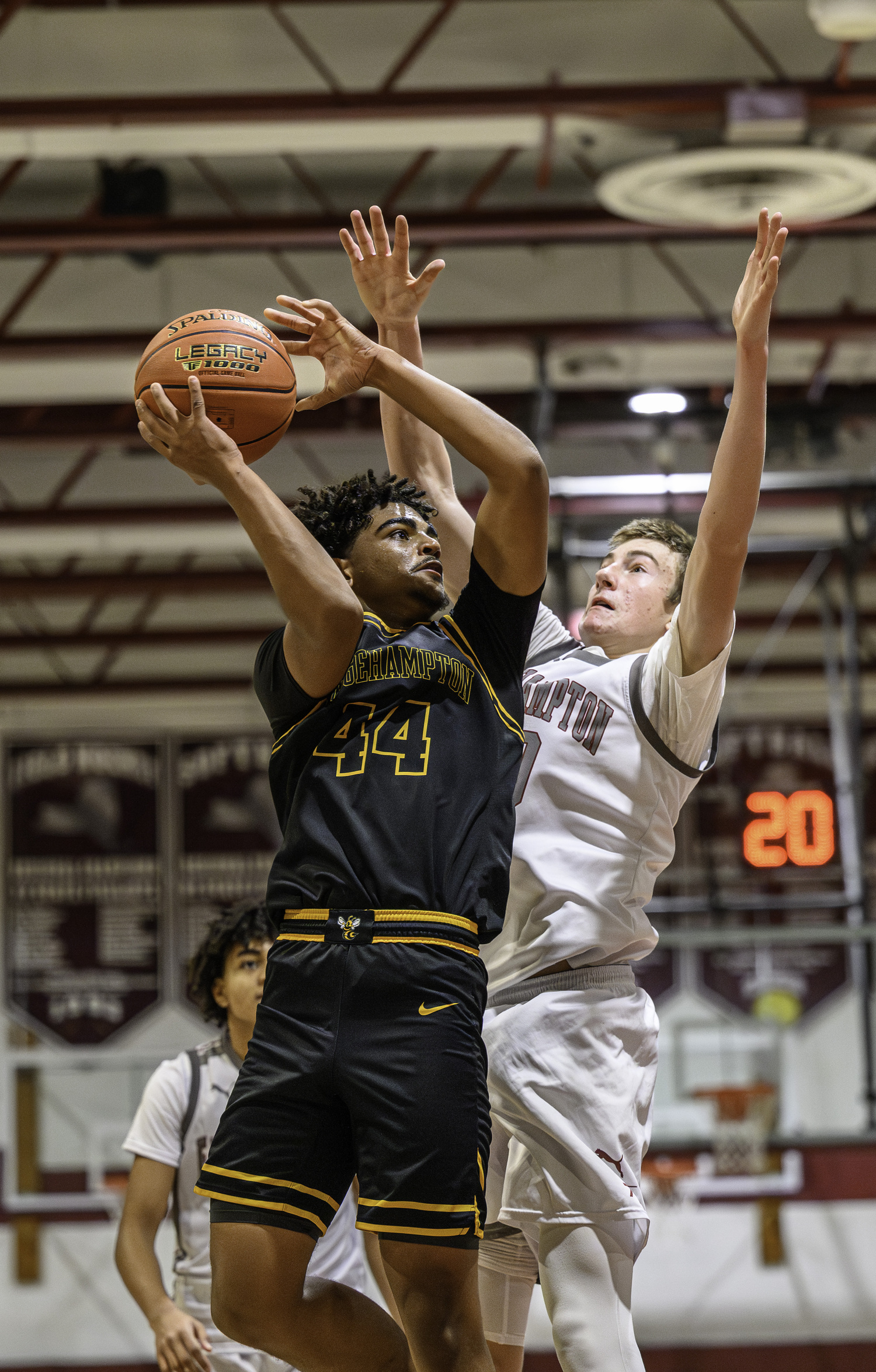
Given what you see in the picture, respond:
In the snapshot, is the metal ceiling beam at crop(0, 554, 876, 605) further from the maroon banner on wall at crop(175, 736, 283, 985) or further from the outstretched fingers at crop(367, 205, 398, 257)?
the outstretched fingers at crop(367, 205, 398, 257)

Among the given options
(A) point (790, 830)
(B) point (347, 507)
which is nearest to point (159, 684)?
(A) point (790, 830)

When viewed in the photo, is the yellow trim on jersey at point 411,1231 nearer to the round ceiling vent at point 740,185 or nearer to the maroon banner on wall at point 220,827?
the round ceiling vent at point 740,185

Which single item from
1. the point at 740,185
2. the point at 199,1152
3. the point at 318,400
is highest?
the point at 740,185

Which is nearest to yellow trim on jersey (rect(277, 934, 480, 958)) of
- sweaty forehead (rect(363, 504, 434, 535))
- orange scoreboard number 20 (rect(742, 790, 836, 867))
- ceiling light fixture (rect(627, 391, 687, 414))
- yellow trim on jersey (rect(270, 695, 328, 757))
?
yellow trim on jersey (rect(270, 695, 328, 757))

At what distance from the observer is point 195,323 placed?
327 centimetres

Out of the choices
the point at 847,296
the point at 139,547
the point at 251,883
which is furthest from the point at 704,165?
the point at 251,883

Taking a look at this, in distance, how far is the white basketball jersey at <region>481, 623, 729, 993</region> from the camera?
3416 millimetres

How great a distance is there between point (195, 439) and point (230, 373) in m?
0.28

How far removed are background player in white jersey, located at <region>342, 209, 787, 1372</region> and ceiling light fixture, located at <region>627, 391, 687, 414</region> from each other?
540 centimetres

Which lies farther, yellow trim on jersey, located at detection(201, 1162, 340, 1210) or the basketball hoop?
the basketball hoop

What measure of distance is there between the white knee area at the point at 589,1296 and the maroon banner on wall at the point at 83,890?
12.7 metres

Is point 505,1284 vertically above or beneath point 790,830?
beneath

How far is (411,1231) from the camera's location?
277 cm

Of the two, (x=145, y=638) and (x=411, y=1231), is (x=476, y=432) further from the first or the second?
(x=145, y=638)
